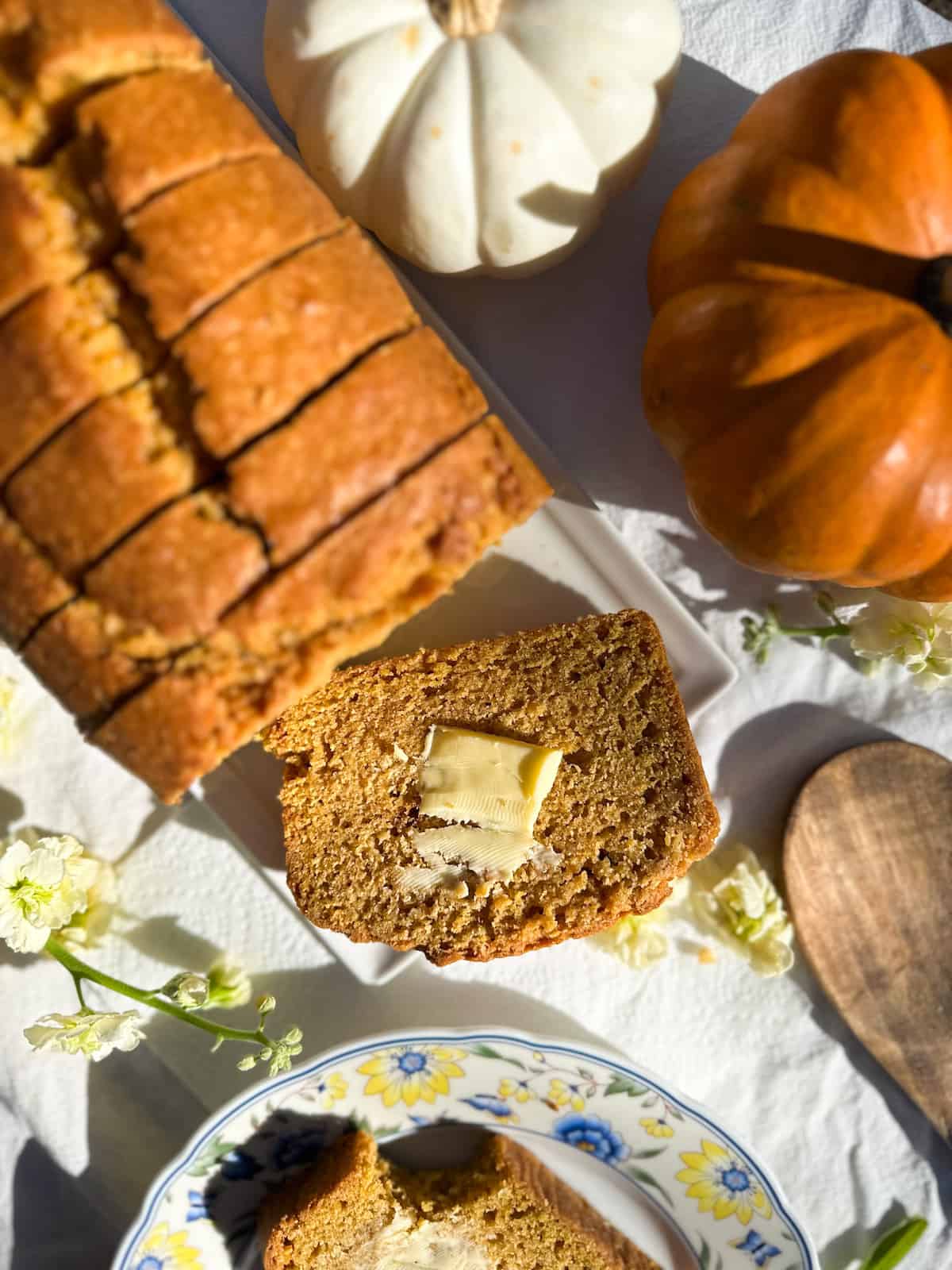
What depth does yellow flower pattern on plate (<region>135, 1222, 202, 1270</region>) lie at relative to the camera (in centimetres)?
172

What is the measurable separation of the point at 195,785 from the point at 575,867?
64cm

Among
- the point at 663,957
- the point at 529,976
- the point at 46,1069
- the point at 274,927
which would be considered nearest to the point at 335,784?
the point at 274,927

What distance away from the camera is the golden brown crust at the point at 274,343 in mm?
1148

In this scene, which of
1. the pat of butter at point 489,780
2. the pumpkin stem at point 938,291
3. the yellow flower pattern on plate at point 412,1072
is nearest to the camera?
the pumpkin stem at point 938,291

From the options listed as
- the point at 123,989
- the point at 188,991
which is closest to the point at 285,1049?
the point at 188,991

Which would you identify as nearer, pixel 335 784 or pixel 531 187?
pixel 531 187

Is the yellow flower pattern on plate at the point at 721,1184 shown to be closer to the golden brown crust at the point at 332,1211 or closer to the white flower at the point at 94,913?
the golden brown crust at the point at 332,1211

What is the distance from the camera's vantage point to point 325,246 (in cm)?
124

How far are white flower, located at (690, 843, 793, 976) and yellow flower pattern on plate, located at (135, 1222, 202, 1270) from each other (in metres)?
1.09

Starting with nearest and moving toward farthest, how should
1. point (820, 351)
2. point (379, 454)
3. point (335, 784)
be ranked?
point (379, 454) < point (820, 351) < point (335, 784)

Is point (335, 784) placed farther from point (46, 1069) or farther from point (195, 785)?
point (46, 1069)

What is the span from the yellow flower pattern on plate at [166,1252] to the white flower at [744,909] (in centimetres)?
109

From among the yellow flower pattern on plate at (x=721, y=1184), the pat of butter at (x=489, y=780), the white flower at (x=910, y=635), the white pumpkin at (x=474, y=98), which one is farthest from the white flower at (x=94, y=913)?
the white flower at (x=910, y=635)

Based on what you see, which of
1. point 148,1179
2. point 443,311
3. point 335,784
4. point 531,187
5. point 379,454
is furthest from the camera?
point 148,1179
